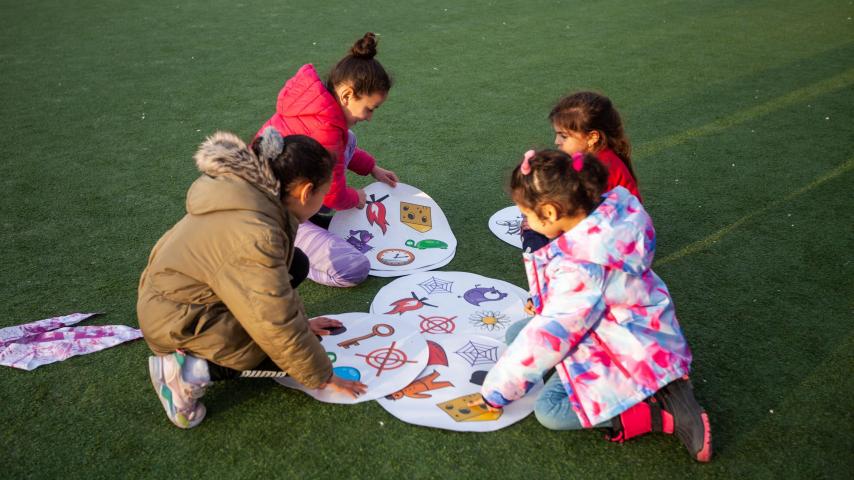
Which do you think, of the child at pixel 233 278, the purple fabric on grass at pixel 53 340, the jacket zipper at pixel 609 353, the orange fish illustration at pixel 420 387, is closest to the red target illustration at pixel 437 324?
the orange fish illustration at pixel 420 387

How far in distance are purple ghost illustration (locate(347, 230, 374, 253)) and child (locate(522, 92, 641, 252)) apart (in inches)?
37.3

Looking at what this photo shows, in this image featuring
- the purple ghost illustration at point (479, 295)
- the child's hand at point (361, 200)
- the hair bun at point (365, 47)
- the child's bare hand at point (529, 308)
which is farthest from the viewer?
the child's hand at point (361, 200)

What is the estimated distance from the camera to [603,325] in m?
1.87

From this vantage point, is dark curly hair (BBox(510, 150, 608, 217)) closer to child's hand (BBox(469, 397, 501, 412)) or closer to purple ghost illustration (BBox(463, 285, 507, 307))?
child's hand (BBox(469, 397, 501, 412))

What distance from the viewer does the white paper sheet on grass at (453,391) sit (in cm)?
196

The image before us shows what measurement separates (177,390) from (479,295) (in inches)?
46.3

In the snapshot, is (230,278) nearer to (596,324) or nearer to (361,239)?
(596,324)

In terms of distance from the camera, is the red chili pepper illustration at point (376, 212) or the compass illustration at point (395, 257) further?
the red chili pepper illustration at point (376, 212)

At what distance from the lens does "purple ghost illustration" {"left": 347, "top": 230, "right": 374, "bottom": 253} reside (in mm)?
2918

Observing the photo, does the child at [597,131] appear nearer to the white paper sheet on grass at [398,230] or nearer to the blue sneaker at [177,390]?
the white paper sheet on grass at [398,230]

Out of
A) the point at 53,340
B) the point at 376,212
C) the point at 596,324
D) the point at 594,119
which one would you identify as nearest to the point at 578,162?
the point at 596,324

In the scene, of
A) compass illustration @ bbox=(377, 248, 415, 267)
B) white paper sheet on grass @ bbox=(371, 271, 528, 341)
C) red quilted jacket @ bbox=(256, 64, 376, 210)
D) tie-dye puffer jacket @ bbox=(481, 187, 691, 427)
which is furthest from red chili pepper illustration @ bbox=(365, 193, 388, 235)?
tie-dye puffer jacket @ bbox=(481, 187, 691, 427)

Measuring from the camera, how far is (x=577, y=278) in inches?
70.8

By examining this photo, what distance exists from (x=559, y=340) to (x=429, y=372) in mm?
527
